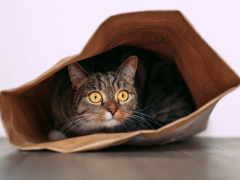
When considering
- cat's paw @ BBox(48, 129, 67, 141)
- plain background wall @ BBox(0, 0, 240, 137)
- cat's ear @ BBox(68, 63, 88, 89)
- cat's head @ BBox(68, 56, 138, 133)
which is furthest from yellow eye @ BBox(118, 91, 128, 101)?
plain background wall @ BBox(0, 0, 240, 137)

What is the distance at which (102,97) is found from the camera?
1268mm

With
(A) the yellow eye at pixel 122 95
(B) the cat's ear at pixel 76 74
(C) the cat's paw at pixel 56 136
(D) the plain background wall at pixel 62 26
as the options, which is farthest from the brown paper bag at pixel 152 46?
(D) the plain background wall at pixel 62 26

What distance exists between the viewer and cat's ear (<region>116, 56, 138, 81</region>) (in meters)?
1.31

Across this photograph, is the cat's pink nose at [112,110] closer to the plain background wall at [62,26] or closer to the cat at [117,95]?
the cat at [117,95]

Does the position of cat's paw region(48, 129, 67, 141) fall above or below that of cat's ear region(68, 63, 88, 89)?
below

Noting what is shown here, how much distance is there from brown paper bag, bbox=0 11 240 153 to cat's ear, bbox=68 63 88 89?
162 mm

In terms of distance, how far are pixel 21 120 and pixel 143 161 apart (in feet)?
2.16

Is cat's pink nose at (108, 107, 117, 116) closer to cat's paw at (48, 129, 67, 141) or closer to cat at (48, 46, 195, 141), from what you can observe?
cat at (48, 46, 195, 141)

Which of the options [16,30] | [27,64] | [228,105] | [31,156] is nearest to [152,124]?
[31,156]

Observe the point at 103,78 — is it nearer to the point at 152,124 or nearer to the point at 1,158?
the point at 152,124

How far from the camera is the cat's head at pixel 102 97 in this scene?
124cm

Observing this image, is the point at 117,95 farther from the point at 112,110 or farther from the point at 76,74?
the point at 76,74

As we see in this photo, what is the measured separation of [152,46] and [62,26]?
732 mm

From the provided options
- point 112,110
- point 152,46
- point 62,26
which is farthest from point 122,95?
point 62,26
